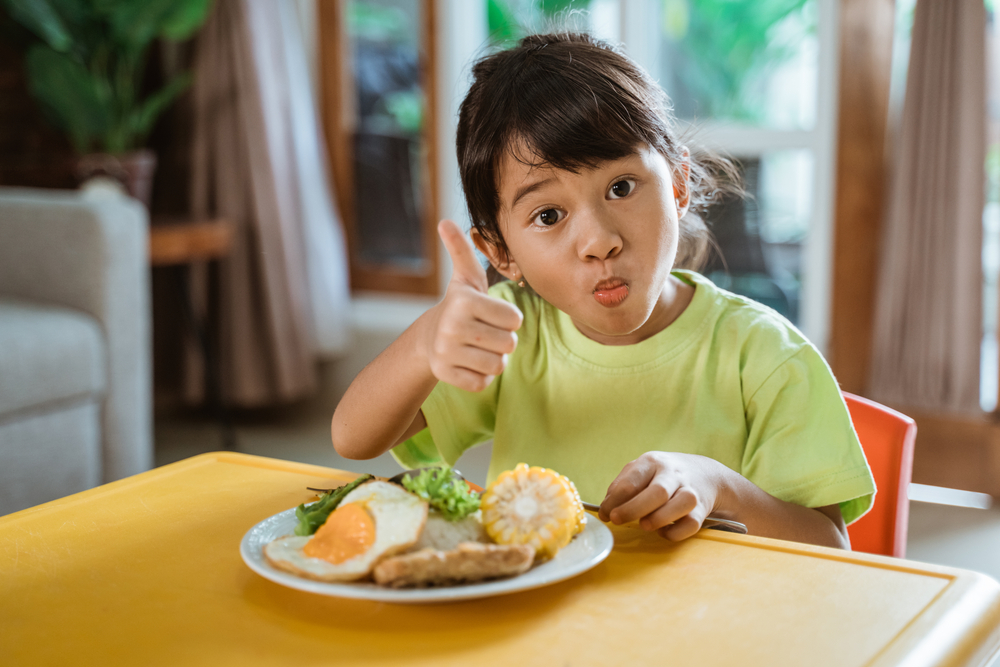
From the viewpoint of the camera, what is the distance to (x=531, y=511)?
0.58 meters

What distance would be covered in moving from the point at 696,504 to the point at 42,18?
246 cm

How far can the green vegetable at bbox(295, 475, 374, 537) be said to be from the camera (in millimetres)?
619

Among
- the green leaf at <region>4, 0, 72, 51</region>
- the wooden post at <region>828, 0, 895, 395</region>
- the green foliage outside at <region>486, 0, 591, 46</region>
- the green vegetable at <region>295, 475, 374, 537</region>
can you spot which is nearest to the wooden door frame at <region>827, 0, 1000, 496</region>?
the wooden post at <region>828, 0, 895, 395</region>

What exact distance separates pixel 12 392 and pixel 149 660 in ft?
4.88

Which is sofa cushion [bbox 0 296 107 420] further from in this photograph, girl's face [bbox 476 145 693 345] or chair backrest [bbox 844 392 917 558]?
chair backrest [bbox 844 392 917 558]

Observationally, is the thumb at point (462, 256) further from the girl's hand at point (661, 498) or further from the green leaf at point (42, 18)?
the green leaf at point (42, 18)

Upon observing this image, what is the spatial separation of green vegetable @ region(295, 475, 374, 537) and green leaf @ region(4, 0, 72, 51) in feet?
7.61

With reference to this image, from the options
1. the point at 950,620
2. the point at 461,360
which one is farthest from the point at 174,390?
the point at 950,620

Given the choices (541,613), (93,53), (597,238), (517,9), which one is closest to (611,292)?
(597,238)

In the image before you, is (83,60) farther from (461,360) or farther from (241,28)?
(461,360)

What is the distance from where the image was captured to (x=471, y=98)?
99 cm

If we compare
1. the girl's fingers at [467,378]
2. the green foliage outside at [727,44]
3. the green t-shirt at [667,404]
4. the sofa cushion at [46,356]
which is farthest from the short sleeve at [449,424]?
the green foliage outside at [727,44]

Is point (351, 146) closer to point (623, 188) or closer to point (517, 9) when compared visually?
point (517, 9)

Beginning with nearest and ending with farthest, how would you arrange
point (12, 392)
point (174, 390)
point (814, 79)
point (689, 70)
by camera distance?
point (12, 392) → point (814, 79) → point (689, 70) → point (174, 390)
